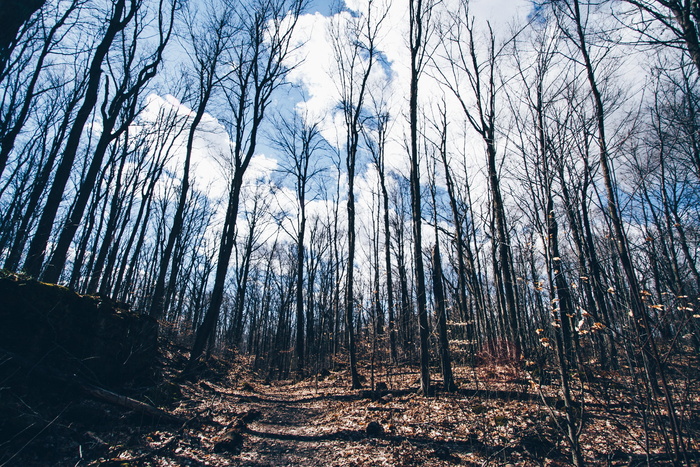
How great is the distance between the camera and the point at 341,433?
5645mm

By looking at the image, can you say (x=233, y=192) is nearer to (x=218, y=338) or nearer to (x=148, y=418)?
(x=148, y=418)

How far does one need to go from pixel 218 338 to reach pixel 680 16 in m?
43.3

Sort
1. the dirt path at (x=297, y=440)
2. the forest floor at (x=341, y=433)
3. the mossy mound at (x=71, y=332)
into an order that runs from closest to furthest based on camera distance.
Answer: the forest floor at (x=341, y=433)
the dirt path at (x=297, y=440)
the mossy mound at (x=71, y=332)

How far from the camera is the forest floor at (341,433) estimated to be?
12.9 feet

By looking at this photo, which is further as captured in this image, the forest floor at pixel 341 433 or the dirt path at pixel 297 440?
the dirt path at pixel 297 440

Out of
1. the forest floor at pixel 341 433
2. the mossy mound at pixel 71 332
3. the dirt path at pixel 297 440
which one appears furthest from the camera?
the mossy mound at pixel 71 332

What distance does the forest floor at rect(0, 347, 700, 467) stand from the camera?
12.9ft

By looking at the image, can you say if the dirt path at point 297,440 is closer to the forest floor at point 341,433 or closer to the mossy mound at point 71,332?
the forest floor at point 341,433

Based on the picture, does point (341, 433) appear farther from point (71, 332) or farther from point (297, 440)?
point (71, 332)

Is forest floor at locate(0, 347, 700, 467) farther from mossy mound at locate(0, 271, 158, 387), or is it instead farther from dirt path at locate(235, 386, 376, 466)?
mossy mound at locate(0, 271, 158, 387)

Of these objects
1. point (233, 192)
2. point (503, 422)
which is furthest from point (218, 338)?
point (503, 422)

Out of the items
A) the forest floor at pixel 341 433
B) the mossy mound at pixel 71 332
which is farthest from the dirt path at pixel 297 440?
the mossy mound at pixel 71 332

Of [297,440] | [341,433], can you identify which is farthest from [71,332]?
[341,433]

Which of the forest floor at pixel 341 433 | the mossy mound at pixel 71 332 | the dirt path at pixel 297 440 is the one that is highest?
the mossy mound at pixel 71 332
